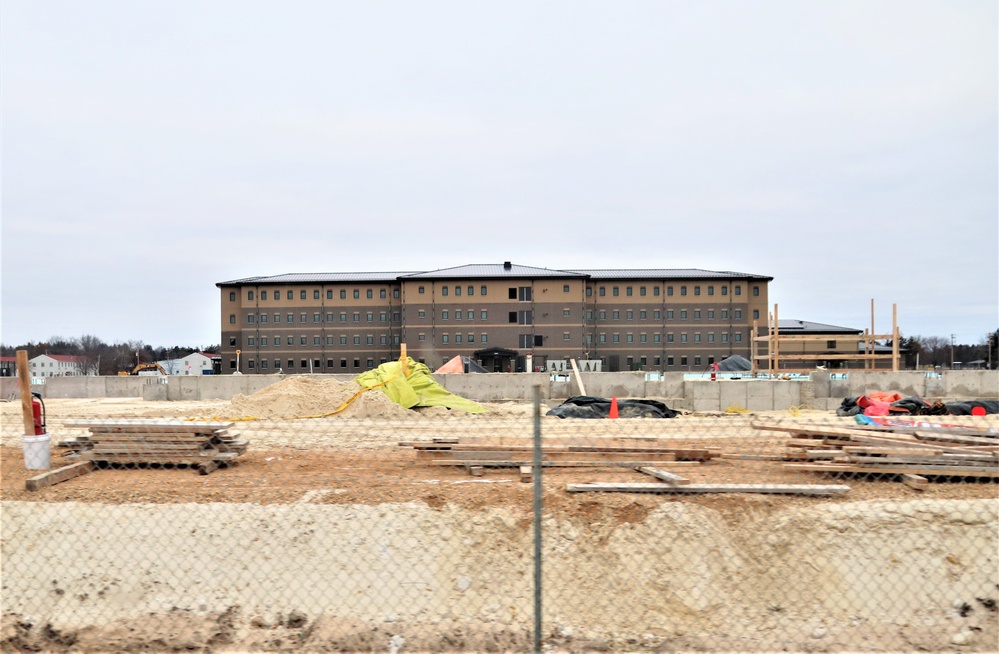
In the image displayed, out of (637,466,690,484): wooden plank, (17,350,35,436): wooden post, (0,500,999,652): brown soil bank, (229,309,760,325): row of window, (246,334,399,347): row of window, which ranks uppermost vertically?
(229,309,760,325): row of window

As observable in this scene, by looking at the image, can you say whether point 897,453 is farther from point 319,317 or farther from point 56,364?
point 56,364

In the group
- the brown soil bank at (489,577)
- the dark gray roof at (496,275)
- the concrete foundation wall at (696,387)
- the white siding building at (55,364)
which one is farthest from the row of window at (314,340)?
the white siding building at (55,364)

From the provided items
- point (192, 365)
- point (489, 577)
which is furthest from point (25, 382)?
point (192, 365)

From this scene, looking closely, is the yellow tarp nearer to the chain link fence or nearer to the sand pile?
the sand pile

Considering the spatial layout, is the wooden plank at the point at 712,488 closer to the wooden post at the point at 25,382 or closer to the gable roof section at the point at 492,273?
the wooden post at the point at 25,382

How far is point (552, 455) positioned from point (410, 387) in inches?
488

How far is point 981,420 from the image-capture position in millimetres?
16234

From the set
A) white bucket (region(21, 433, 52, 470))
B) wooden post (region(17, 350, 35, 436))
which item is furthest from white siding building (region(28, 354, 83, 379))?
wooden post (region(17, 350, 35, 436))

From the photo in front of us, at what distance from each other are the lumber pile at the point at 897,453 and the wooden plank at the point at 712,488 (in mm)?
579

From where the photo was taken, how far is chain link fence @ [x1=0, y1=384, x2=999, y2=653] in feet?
21.1

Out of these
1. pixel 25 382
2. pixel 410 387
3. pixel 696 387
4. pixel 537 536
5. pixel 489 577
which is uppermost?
pixel 25 382

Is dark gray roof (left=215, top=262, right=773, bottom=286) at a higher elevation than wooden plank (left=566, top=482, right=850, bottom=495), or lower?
higher

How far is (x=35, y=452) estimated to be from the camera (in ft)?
30.3

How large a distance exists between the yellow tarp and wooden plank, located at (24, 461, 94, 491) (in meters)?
11.8
